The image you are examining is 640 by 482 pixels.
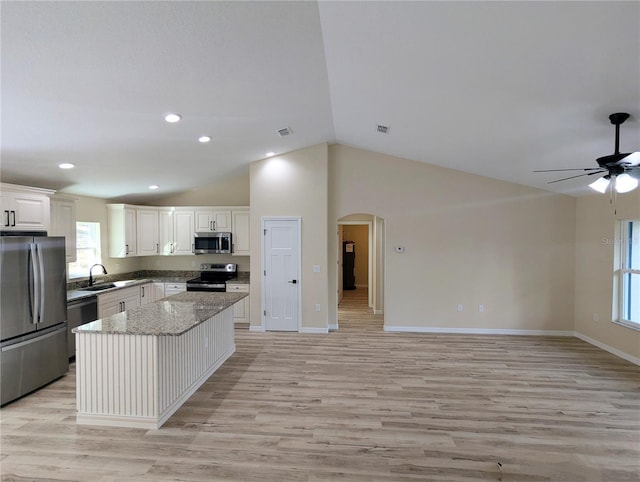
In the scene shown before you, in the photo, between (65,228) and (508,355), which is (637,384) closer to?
(508,355)

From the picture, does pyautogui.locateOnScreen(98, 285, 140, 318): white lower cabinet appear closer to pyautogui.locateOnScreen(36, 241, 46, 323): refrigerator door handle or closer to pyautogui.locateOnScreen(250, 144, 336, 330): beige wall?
pyautogui.locateOnScreen(36, 241, 46, 323): refrigerator door handle

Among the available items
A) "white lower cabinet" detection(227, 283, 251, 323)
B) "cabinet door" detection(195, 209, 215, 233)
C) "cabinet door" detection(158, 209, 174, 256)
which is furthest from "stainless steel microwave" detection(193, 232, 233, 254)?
"white lower cabinet" detection(227, 283, 251, 323)

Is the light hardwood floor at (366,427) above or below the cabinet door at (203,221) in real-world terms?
below

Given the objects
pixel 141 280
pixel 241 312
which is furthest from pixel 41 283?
pixel 241 312

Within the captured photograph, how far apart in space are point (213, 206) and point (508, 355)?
19.6 feet

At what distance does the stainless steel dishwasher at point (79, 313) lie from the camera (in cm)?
446

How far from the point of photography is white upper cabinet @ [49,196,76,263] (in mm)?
4676

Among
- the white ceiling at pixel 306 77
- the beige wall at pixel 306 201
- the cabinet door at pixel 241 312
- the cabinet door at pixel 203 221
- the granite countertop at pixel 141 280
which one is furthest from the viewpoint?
the cabinet door at pixel 203 221

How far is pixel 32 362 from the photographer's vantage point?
3.62 m

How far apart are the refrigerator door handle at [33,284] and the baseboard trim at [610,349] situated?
298 inches

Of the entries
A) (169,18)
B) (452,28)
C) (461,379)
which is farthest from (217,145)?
(461,379)

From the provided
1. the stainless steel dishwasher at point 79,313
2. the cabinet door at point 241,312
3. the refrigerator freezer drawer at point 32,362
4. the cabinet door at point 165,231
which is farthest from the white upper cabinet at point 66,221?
the cabinet door at point 241,312

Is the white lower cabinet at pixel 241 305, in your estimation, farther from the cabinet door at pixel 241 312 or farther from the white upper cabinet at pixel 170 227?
the white upper cabinet at pixel 170 227

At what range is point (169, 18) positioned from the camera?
7.16 feet
